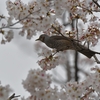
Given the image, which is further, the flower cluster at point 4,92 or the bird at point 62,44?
the bird at point 62,44

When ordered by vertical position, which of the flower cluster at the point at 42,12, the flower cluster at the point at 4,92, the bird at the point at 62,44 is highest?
the flower cluster at the point at 42,12

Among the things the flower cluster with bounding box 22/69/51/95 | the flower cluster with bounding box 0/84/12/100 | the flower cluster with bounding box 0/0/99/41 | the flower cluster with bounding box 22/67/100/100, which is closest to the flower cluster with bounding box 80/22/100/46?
the flower cluster with bounding box 0/0/99/41

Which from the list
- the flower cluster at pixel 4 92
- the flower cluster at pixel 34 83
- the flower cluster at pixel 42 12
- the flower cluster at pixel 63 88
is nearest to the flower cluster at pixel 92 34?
the flower cluster at pixel 42 12

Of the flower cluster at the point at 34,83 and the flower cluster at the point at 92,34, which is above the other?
the flower cluster at the point at 92,34

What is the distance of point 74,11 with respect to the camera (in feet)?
13.8

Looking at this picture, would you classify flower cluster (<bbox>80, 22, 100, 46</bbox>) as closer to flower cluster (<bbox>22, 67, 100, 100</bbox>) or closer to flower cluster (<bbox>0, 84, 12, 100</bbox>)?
flower cluster (<bbox>22, 67, 100, 100</bbox>)

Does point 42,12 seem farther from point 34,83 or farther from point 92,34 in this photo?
point 34,83

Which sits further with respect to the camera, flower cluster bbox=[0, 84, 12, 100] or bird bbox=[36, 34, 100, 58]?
bird bbox=[36, 34, 100, 58]

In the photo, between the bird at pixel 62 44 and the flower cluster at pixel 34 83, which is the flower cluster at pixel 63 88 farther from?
the bird at pixel 62 44

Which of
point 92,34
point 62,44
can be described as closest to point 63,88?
point 62,44

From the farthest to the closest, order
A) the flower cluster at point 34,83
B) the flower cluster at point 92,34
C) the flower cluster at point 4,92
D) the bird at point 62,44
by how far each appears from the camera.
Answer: the flower cluster at point 92,34 → the bird at point 62,44 → the flower cluster at point 34,83 → the flower cluster at point 4,92

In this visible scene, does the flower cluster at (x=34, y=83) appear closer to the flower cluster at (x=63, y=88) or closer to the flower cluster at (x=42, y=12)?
the flower cluster at (x=63, y=88)

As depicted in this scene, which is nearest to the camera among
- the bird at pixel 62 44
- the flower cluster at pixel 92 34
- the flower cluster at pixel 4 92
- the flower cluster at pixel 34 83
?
the flower cluster at pixel 4 92

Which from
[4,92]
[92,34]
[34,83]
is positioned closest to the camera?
[4,92]
